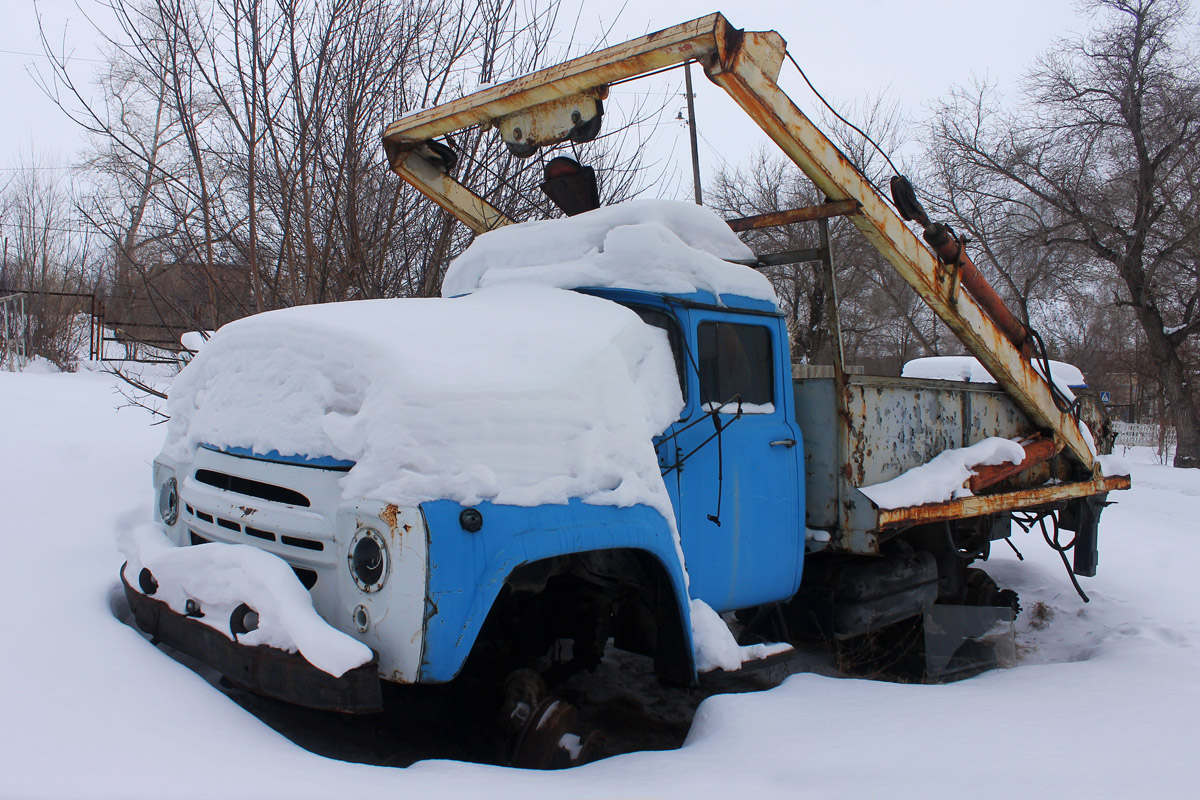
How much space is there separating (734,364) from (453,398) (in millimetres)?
1723

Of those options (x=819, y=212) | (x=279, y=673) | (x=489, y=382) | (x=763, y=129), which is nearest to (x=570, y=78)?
(x=763, y=129)

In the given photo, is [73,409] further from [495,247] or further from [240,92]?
[495,247]

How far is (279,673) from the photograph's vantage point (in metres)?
2.58

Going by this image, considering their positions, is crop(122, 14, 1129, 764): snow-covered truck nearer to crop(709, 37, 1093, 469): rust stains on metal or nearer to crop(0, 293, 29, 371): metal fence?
crop(709, 37, 1093, 469): rust stains on metal

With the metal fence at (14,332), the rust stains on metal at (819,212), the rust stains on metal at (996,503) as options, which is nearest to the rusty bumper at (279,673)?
the rust stains on metal at (996,503)

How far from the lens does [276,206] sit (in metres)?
7.03

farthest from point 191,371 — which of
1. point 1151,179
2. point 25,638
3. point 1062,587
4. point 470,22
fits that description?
point 1151,179

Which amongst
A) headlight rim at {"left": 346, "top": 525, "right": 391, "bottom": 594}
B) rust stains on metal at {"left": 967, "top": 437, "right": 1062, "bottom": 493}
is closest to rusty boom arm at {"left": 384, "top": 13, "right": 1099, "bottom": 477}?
rust stains on metal at {"left": 967, "top": 437, "right": 1062, "bottom": 493}

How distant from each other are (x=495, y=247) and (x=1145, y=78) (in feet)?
70.8

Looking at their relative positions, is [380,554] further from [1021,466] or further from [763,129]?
[1021,466]

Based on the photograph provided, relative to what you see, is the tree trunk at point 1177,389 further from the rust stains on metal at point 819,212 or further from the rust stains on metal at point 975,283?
the rust stains on metal at point 819,212

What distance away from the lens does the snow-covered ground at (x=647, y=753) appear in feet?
7.60

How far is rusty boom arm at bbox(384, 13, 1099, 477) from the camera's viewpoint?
12.6 ft

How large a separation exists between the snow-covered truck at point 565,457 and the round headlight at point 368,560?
0.01 m
